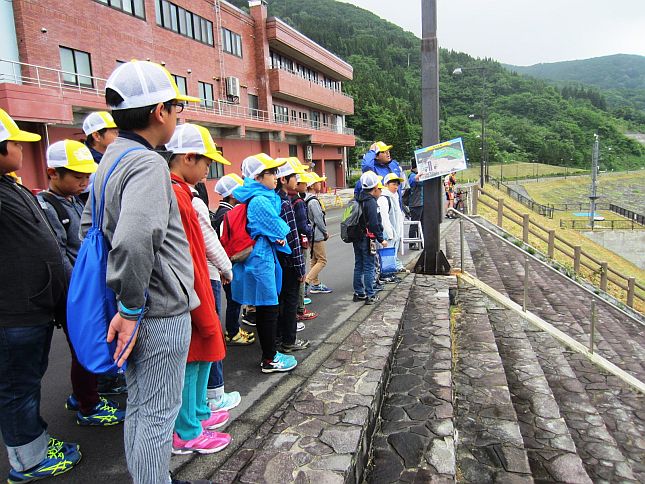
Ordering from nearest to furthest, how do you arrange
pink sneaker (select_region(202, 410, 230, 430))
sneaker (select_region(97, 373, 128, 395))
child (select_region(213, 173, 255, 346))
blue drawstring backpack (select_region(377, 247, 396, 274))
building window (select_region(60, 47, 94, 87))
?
pink sneaker (select_region(202, 410, 230, 430)) → sneaker (select_region(97, 373, 128, 395)) → child (select_region(213, 173, 255, 346)) → blue drawstring backpack (select_region(377, 247, 396, 274)) → building window (select_region(60, 47, 94, 87))

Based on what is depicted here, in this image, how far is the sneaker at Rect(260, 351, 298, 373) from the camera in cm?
357

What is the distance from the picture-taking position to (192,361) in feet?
7.28

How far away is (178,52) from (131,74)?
813 inches

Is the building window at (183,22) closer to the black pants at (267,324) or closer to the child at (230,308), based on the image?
the child at (230,308)

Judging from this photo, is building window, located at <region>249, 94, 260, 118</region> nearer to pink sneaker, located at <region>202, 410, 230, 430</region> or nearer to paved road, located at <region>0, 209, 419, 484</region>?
paved road, located at <region>0, 209, 419, 484</region>

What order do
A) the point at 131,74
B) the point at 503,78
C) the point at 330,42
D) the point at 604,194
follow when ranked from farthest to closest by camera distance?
the point at 503,78 < the point at 330,42 < the point at 604,194 < the point at 131,74

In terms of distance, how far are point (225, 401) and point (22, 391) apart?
1.24m

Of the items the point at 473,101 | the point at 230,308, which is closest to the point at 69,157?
the point at 230,308

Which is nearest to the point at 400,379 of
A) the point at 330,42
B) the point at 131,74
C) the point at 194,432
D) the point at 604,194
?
the point at 194,432

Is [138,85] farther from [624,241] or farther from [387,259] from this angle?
[624,241]

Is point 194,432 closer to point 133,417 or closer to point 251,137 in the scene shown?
point 133,417

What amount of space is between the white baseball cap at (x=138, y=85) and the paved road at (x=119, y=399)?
1919 millimetres

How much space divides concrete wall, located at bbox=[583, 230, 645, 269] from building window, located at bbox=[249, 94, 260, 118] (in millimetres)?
23898

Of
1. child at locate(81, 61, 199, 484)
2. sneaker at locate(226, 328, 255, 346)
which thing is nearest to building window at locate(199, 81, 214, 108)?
sneaker at locate(226, 328, 255, 346)
